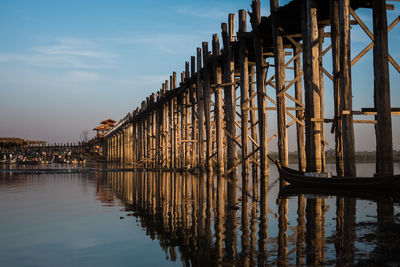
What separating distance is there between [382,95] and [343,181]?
103 inches

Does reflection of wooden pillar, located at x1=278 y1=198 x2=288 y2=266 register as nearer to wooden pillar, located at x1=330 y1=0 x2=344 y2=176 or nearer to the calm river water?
the calm river water

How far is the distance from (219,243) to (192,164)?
26.3 metres

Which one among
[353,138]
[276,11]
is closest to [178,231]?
[353,138]

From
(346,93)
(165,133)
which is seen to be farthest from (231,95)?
(165,133)

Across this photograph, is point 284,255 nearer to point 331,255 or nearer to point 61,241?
point 331,255

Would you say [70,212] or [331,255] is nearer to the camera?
[331,255]

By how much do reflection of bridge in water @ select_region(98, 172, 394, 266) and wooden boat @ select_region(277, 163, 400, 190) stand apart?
2.69 ft

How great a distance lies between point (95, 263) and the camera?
505 centimetres

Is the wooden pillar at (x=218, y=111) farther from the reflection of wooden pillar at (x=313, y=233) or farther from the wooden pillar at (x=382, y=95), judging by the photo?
the reflection of wooden pillar at (x=313, y=233)

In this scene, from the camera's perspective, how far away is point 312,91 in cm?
1436

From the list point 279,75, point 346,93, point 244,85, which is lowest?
point 346,93

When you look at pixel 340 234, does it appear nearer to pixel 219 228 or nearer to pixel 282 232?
pixel 282 232

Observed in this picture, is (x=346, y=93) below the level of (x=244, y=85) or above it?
below

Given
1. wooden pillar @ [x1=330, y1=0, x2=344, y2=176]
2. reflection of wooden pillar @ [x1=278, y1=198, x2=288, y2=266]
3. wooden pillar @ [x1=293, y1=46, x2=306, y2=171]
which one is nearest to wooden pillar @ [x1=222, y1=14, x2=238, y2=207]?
wooden pillar @ [x1=293, y1=46, x2=306, y2=171]
